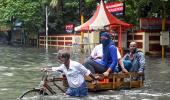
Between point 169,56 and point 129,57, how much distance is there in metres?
16.6

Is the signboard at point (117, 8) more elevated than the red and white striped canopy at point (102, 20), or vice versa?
the signboard at point (117, 8)

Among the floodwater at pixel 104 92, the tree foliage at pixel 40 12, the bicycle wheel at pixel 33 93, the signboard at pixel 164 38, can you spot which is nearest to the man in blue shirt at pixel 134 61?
the floodwater at pixel 104 92

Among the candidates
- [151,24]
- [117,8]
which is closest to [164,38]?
[151,24]

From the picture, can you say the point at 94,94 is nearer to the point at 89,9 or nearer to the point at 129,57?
the point at 129,57

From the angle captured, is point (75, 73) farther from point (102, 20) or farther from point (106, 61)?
point (102, 20)

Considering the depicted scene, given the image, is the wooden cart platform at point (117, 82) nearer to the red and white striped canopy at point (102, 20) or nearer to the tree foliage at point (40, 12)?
the red and white striped canopy at point (102, 20)

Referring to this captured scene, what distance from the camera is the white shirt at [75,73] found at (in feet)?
37.8

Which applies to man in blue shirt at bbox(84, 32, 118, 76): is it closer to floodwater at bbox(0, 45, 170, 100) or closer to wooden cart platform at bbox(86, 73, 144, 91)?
wooden cart platform at bbox(86, 73, 144, 91)

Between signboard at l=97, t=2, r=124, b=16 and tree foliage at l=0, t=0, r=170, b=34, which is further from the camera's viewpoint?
tree foliage at l=0, t=0, r=170, b=34

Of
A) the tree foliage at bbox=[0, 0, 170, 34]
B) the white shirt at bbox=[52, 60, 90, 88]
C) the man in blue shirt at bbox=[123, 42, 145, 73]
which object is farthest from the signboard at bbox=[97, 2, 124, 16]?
the white shirt at bbox=[52, 60, 90, 88]

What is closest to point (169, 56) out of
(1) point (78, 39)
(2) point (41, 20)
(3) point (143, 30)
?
(3) point (143, 30)

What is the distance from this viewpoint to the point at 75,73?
37.9ft

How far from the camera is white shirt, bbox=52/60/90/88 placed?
11508 mm

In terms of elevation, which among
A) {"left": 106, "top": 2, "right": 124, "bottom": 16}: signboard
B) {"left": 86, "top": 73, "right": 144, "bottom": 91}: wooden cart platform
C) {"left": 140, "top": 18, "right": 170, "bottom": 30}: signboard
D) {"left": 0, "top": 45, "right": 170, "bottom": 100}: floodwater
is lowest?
{"left": 0, "top": 45, "right": 170, "bottom": 100}: floodwater
